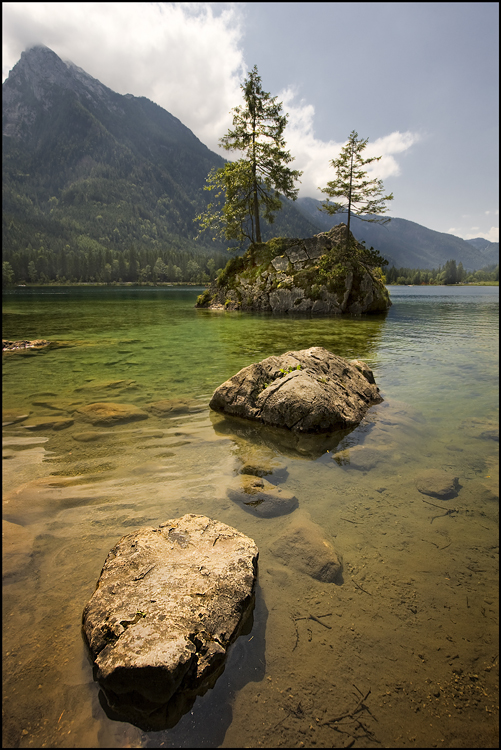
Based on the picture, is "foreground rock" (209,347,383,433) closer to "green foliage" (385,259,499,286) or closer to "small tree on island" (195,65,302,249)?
"small tree on island" (195,65,302,249)

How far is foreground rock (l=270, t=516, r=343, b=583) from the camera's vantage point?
399cm

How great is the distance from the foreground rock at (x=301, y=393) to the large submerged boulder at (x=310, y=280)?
2730cm

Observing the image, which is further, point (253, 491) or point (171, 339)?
point (171, 339)

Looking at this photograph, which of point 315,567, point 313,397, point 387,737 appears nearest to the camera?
point 387,737

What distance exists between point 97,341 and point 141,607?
18578 mm

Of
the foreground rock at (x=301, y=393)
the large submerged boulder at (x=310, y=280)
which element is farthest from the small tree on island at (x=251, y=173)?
the foreground rock at (x=301, y=393)

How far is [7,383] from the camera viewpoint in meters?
11.4

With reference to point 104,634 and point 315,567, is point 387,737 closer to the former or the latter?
point 315,567

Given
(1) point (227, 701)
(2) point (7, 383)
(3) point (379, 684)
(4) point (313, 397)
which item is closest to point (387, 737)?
(3) point (379, 684)

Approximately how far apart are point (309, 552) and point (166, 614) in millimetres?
1873

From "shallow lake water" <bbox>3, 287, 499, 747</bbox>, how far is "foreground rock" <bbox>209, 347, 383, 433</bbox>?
0.57m

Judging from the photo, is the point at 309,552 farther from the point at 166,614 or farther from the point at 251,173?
the point at 251,173

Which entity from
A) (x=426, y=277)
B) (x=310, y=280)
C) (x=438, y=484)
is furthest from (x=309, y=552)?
(x=426, y=277)

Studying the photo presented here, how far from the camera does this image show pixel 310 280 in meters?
36.8
